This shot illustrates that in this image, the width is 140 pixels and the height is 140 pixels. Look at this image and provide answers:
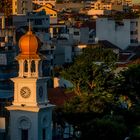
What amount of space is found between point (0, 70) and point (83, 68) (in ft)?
16.1

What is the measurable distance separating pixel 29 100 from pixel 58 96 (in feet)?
39.4

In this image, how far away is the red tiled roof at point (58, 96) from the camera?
41.1m

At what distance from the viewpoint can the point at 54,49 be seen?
70.6 meters

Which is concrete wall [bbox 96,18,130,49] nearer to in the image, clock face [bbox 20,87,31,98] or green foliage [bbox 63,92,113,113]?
green foliage [bbox 63,92,113,113]

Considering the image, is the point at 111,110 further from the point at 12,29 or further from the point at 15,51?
the point at 12,29

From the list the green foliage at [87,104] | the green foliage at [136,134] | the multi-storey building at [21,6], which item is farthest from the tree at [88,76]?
the multi-storey building at [21,6]

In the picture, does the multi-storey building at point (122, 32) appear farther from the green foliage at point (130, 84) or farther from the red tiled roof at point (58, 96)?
the red tiled roof at point (58, 96)

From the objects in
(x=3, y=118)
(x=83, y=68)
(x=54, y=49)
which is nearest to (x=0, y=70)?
(x=83, y=68)

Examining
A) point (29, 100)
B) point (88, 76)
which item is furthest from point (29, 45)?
point (88, 76)

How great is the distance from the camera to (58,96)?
42656mm

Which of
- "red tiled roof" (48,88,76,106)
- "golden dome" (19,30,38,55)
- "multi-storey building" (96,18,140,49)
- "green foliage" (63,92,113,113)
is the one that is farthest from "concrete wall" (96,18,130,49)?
"golden dome" (19,30,38,55)

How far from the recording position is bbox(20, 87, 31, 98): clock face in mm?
30703

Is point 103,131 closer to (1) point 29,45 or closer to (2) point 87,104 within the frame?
(2) point 87,104

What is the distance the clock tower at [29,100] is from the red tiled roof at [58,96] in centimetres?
947
